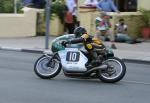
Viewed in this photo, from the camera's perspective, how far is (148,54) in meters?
18.8

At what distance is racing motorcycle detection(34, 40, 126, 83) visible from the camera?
468 inches

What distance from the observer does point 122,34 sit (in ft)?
72.8

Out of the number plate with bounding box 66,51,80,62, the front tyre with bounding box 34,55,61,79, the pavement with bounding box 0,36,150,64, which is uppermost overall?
the number plate with bounding box 66,51,80,62

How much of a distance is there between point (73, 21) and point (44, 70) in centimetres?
1032

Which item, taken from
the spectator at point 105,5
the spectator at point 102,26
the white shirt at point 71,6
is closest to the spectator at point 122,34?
the spectator at point 105,5

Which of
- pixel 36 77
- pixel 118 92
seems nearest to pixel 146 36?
pixel 36 77

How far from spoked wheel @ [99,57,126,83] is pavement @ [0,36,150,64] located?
539cm

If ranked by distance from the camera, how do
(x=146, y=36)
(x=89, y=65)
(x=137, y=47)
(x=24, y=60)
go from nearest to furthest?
1. (x=89, y=65)
2. (x=24, y=60)
3. (x=137, y=47)
4. (x=146, y=36)

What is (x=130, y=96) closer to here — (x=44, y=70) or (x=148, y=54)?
(x=44, y=70)

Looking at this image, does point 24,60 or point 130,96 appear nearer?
point 130,96

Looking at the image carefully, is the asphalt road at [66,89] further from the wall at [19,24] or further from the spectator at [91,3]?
the wall at [19,24]

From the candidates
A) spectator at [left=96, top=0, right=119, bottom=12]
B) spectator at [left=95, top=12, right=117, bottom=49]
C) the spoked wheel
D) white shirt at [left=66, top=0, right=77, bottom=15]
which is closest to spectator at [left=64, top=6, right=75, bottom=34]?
white shirt at [left=66, top=0, right=77, bottom=15]

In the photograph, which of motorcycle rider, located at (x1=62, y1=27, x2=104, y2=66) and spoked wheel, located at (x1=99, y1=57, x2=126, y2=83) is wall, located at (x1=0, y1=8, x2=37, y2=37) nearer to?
motorcycle rider, located at (x1=62, y1=27, x2=104, y2=66)

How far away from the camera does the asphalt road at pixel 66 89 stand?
9836 mm
